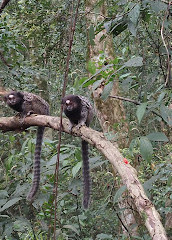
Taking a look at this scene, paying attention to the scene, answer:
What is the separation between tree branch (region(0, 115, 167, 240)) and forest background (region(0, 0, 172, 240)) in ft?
0.20

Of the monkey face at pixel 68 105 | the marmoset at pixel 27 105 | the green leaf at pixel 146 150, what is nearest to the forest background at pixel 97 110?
the green leaf at pixel 146 150

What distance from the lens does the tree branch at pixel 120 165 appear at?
1401mm

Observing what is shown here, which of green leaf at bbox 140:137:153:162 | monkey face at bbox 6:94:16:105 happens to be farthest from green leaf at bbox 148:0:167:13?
monkey face at bbox 6:94:16:105

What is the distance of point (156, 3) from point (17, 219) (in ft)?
8.00

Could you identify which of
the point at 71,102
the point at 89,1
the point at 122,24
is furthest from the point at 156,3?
the point at 89,1

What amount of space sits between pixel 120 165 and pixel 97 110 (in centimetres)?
363

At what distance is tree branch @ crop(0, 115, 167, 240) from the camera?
1.40 metres

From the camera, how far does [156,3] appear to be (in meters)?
2.10

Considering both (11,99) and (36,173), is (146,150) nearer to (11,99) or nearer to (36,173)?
(36,173)

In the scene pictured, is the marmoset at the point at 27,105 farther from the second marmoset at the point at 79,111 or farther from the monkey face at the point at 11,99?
the second marmoset at the point at 79,111

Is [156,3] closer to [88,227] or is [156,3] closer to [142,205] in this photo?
[142,205]

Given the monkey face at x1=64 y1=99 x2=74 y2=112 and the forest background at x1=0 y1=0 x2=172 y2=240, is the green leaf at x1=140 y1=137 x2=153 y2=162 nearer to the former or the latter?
the forest background at x1=0 y1=0 x2=172 y2=240

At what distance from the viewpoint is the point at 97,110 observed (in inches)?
219

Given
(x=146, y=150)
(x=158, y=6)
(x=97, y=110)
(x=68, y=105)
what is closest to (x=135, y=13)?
(x=158, y=6)
